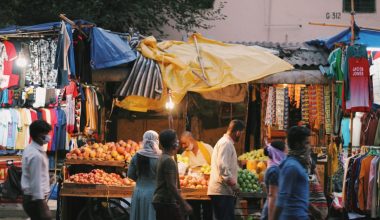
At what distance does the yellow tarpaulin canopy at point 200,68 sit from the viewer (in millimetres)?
11984

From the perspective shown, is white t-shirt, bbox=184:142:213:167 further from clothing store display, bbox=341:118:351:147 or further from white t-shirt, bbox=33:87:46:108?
white t-shirt, bbox=33:87:46:108

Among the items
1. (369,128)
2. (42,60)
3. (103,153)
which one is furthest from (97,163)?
(369,128)

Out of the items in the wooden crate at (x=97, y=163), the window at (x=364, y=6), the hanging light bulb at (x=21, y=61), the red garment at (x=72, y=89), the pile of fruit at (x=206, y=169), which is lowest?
the pile of fruit at (x=206, y=169)

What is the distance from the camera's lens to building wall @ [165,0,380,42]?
64.0 ft

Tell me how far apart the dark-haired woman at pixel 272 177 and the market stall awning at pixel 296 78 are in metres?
4.23

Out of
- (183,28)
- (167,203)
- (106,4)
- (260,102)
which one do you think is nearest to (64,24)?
(167,203)

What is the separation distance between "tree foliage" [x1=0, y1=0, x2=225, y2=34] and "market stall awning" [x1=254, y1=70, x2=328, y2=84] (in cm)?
621

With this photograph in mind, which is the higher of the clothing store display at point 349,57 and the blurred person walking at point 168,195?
the clothing store display at point 349,57

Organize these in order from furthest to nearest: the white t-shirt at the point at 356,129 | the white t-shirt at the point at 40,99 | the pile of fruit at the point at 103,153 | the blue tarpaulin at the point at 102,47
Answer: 1. the white t-shirt at the point at 40,99
2. the white t-shirt at the point at 356,129
3. the blue tarpaulin at the point at 102,47
4. the pile of fruit at the point at 103,153

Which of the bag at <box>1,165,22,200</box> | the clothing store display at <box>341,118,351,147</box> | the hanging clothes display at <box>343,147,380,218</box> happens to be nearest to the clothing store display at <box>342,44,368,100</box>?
the hanging clothes display at <box>343,147,380,218</box>

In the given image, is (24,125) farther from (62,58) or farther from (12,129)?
(62,58)

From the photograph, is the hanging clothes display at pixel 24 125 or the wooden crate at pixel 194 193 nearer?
the wooden crate at pixel 194 193

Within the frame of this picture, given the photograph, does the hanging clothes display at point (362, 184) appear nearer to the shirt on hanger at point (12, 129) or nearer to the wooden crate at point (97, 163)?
the wooden crate at point (97, 163)

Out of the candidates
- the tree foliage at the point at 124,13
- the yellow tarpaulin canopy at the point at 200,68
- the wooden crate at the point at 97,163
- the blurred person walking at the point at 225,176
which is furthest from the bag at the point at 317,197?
the tree foliage at the point at 124,13
